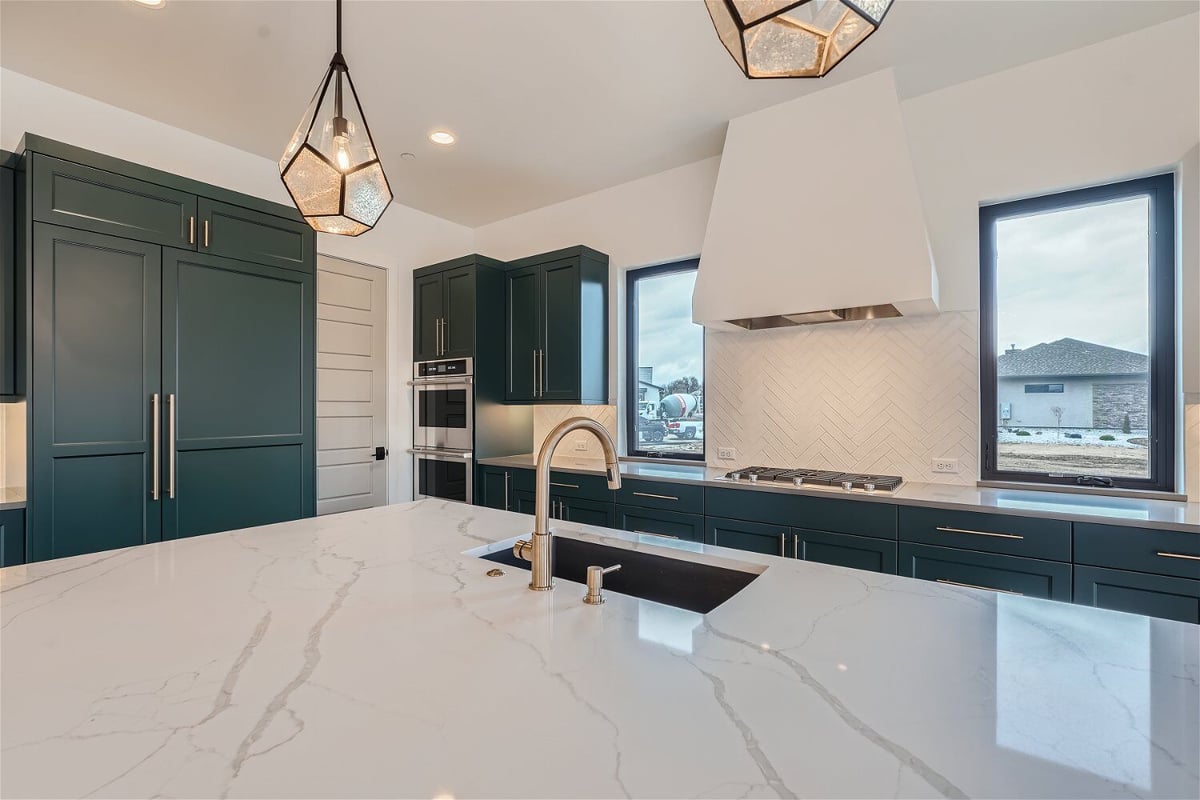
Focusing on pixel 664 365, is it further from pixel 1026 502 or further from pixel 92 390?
pixel 92 390

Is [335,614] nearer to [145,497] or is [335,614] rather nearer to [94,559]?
[94,559]

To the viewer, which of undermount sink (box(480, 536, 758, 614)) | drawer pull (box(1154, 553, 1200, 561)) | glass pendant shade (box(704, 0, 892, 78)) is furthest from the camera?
drawer pull (box(1154, 553, 1200, 561))

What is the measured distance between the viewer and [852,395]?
3002mm

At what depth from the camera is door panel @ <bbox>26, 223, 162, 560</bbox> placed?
7.30ft

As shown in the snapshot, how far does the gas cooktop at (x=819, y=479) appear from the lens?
2.53 meters

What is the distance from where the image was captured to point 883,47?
2.43 meters

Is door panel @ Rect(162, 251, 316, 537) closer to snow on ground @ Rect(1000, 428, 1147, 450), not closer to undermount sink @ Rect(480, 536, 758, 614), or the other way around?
undermount sink @ Rect(480, 536, 758, 614)

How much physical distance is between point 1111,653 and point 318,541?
5.68 ft

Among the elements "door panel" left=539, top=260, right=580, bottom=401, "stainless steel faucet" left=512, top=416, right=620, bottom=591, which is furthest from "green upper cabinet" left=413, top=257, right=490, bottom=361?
"stainless steel faucet" left=512, top=416, right=620, bottom=591

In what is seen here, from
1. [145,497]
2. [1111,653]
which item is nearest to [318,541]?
[145,497]

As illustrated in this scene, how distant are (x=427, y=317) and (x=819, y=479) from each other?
117 inches

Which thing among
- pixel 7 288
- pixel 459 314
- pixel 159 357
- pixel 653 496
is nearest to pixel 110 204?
pixel 7 288

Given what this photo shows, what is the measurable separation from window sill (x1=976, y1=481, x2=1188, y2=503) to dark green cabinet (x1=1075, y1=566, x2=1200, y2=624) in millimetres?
598

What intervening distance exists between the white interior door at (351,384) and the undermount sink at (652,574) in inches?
108
